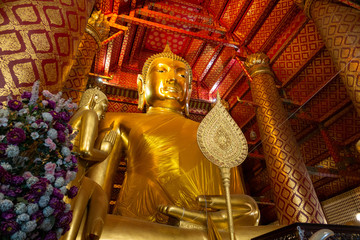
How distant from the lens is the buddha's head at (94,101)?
6.90ft

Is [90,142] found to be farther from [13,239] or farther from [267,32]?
[267,32]

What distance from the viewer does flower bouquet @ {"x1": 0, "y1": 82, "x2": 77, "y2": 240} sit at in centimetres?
72

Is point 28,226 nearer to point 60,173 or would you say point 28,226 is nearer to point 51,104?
point 60,173

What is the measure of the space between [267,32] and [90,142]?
450cm

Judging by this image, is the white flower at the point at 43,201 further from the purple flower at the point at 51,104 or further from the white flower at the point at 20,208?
the purple flower at the point at 51,104

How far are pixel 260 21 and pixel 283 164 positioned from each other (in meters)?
2.91

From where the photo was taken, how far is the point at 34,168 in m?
0.84

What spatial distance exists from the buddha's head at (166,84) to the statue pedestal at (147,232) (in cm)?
162

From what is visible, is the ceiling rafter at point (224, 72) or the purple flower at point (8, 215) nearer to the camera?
the purple flower at point (8, 215)

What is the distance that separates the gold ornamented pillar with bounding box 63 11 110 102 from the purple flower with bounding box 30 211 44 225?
6.97ft

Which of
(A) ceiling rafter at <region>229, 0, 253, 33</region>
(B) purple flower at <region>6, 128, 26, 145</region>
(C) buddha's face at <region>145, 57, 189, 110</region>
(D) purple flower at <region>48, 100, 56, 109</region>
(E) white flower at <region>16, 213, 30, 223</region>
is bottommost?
(E) white flower at <region>16, 213, 30, 223</region>

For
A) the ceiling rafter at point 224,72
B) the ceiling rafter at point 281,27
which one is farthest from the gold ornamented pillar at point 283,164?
the ceiling rafter at point 224,72

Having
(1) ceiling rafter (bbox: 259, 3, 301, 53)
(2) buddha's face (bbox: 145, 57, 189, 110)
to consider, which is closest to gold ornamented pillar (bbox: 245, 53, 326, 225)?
(1) ceiling rafter (bbox: 259, 3, 301, 53)

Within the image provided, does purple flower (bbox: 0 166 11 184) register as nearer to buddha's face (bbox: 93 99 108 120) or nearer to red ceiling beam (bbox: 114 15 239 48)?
buddha's face (bbox: 93 99 108 120)
